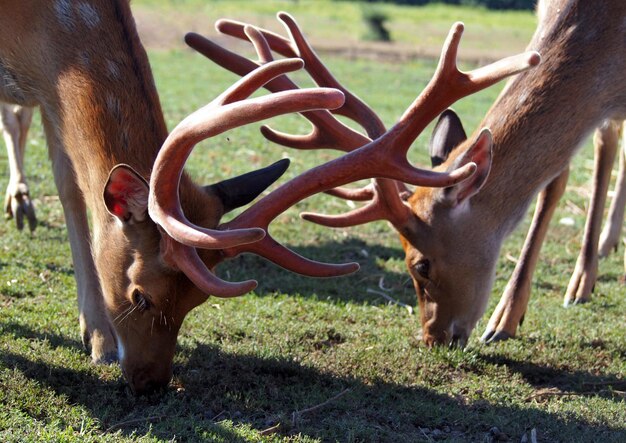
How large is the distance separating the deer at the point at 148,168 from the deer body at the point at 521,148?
0.95m

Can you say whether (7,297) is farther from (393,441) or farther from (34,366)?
(393,441)

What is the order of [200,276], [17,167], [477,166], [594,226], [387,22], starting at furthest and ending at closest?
[387,22] → [17,167] → [594,226] → [477,166] → [200,276]

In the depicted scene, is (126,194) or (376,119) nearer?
(126,194)

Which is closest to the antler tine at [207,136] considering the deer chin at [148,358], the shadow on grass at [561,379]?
the deer chin at [148,358]

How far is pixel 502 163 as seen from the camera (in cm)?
610

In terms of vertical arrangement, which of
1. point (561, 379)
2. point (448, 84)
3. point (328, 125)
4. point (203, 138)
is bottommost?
point (561, 379)

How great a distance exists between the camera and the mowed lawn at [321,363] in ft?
16.1

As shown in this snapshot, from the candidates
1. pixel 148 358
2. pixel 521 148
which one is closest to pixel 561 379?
pixel 521 148

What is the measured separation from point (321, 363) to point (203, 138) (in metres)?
2.01

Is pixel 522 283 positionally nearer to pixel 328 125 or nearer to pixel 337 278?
Result: pixel 337 278

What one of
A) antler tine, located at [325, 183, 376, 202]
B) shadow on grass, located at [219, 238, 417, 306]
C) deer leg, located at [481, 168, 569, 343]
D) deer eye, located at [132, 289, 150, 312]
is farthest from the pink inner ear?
deer leg, located at [481, 168, 569, 343]

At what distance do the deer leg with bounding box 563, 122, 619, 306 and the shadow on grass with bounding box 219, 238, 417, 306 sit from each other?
4.16ft

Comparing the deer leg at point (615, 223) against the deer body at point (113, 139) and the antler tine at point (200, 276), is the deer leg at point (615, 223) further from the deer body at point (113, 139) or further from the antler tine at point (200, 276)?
the antler tine at point (200, 276)

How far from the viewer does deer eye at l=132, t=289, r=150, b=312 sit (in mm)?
4883
